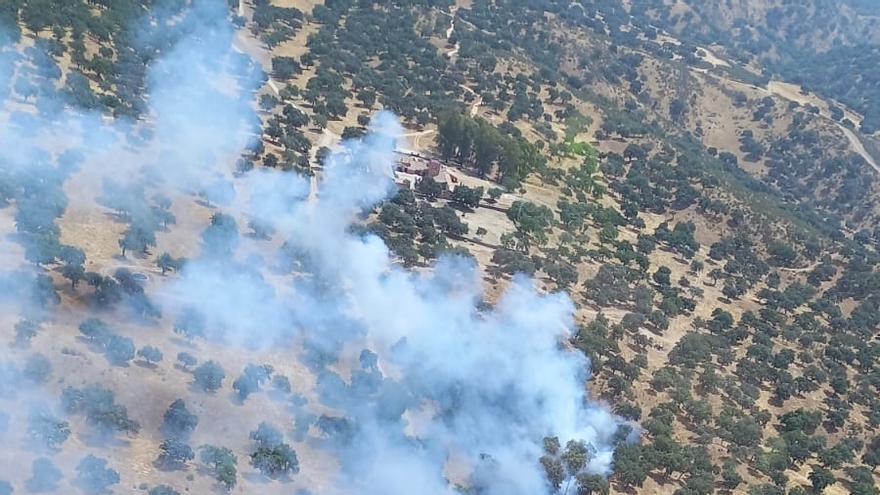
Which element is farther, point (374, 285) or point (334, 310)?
point (374, 285)

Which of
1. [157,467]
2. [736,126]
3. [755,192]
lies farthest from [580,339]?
[736,126]

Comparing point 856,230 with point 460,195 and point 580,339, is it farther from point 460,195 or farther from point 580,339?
point 580,339

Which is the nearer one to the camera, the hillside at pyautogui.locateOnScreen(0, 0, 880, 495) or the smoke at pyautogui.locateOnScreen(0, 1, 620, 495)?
the hillside at pyautogui.locateOnScreen(0, 0, 880, 495)

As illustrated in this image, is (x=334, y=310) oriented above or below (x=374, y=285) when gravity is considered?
below

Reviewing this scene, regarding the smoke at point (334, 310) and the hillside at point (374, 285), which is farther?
the smoke at point (334, 310)
